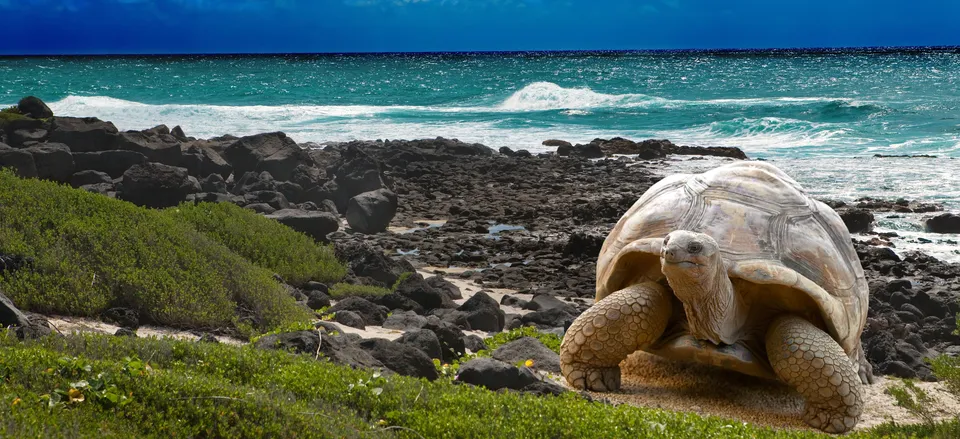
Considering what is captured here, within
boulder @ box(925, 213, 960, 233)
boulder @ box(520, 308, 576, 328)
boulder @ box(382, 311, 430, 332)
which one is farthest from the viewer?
boulder @ box(925, 213, 960, 233)

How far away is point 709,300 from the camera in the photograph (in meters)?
5.57

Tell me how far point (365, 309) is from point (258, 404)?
4122 mm

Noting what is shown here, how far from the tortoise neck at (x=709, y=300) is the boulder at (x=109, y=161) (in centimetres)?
1349

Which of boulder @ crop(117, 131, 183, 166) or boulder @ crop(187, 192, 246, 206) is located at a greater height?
boulder @ crop(117, 131, 183, 166)

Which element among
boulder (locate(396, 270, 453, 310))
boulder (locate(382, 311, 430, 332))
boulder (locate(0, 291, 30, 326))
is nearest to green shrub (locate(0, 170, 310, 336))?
boulder (locate(382, 311, 430, 332))

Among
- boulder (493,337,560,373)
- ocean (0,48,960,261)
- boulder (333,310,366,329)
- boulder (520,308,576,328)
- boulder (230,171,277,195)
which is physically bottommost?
ocean (0,48,960,261)

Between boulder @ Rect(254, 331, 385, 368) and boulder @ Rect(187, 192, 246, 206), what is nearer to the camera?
boulder @ Rect(254, 331, 385, 368)

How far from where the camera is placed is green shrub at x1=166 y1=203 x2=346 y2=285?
34.1 ft

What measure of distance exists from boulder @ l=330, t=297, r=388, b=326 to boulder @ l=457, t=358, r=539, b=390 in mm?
2583

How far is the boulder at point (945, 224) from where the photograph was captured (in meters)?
14.2

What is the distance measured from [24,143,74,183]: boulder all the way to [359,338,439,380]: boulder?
11673mm

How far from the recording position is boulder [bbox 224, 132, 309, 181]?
17.9 metres

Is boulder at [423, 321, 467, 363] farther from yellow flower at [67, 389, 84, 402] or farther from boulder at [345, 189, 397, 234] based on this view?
boulder at [345, 189, 397, 234]

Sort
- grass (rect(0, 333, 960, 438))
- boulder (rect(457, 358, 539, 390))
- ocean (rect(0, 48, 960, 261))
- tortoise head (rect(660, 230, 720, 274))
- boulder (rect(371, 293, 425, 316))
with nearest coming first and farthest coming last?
grass (rect(0, 333, 960, 438)) → tortoise head (rect(660, 230, 720, 274)) → boulder (rect(457, 358, 539, 390)) → boulder (rect(371, 293, 425, 316)) → ocean (rect(0, 48, 960, 261))
